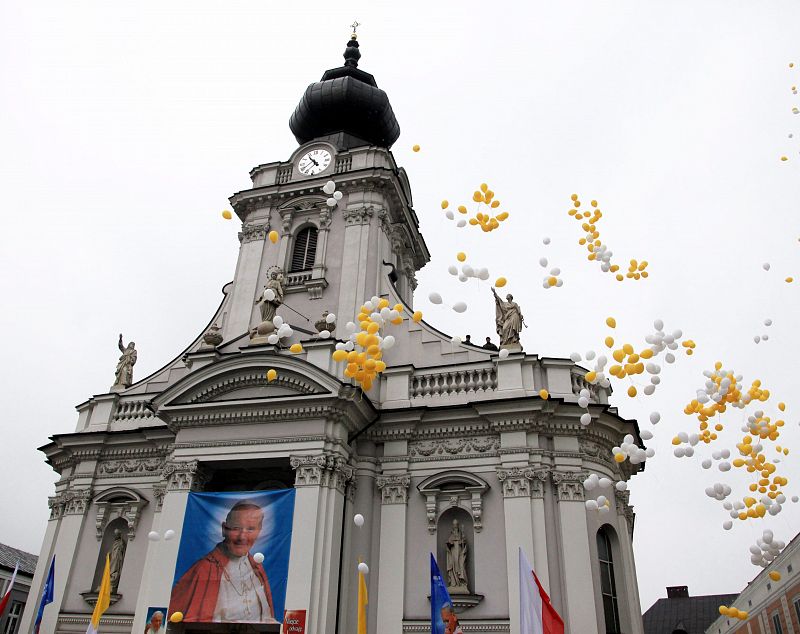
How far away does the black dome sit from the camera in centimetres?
2567

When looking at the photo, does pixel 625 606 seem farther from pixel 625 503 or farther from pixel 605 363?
pixel 605 363

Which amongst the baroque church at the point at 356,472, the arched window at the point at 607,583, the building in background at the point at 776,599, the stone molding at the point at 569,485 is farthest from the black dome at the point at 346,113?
the building in background at the point at 776,599

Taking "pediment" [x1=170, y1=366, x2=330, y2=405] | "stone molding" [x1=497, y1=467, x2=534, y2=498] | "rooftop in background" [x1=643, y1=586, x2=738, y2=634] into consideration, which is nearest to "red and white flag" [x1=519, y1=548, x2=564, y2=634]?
"stone molding" [x1=497, y1=467, x2=534, y2=498]

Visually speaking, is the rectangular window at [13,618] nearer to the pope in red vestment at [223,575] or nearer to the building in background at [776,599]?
→ the pope in red vestment at [223,575]

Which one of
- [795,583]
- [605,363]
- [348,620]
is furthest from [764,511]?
[795,583]

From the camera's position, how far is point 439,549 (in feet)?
54.6

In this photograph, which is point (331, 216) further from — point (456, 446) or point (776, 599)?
point (776, 599)

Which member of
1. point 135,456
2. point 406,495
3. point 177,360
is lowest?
point 406,495

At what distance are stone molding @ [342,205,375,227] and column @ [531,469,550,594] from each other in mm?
10349

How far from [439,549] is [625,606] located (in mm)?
4860

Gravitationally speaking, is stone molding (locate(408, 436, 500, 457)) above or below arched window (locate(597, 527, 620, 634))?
above

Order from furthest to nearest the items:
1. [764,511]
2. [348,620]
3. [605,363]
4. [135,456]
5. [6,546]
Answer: [6,546]
[135,456]
[348,620]
[605,363]
[764,511]

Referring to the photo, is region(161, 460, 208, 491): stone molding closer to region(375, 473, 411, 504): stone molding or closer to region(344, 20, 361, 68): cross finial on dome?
region(375, 473, 411, 504): stone molding

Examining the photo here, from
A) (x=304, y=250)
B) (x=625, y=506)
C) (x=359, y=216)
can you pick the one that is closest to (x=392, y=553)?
(x=625, y=506)
